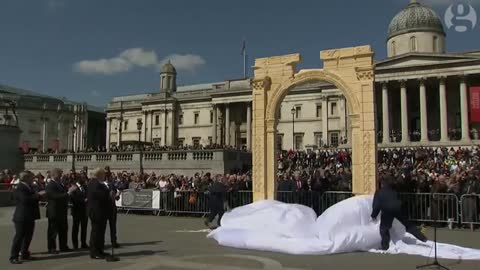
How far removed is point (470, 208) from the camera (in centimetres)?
1531

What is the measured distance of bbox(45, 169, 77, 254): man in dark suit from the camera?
36.7 feet

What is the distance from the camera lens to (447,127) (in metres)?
57.8

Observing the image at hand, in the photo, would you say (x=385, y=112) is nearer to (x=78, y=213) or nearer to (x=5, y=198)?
(x=5, y=198)

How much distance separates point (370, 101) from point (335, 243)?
5.74 metres

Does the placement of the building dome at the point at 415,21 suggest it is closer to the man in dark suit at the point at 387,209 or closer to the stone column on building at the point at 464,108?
the stone column on building at the point at 464,108

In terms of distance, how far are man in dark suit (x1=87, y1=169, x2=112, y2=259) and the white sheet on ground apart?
318 cm

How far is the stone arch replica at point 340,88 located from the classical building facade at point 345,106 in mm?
33744

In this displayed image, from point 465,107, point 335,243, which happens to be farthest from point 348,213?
point 465,107

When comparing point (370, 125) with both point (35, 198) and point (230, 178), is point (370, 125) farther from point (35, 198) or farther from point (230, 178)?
point (35, 198)

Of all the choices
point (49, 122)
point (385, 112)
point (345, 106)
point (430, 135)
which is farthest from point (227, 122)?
point (49, 122)

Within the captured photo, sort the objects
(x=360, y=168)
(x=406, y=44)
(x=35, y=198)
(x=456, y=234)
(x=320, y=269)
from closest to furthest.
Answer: (x=320, y=269) → (x=35, y=198) → (x=456, y=234) → (x=360, y=168) → (x=406, y=44)

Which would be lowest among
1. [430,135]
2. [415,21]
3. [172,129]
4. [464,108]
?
[430,135]

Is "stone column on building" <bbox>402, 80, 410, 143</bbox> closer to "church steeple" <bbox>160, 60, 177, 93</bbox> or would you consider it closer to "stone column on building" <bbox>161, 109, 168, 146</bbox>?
"stone column on building" <bbox>161, 109, 168, 146</bbox>

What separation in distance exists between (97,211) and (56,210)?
1.41 m
